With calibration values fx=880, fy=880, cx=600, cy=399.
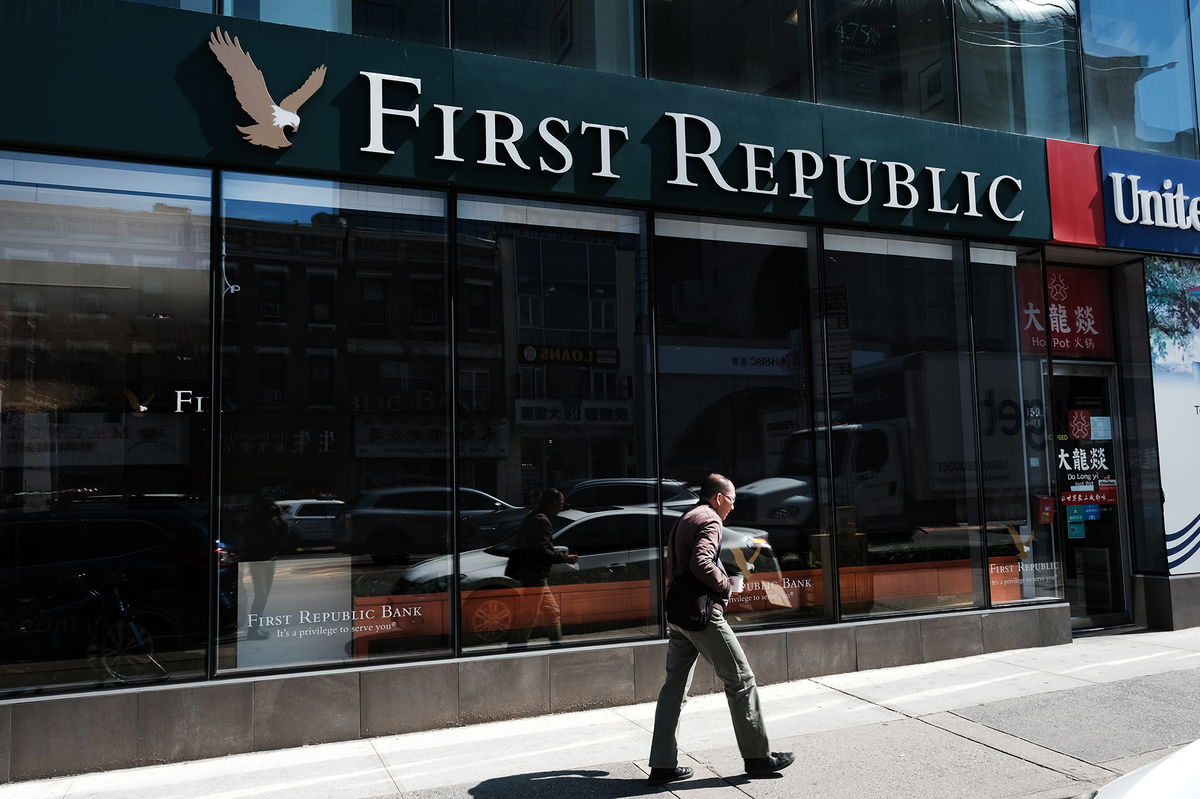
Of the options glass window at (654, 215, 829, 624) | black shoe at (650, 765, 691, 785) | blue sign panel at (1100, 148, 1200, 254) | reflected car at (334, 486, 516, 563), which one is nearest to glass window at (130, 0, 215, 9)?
reflected car at (334, 486, 516, 563)

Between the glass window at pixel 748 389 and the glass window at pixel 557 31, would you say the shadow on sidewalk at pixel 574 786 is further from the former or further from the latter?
the glass window at pixel 557 31

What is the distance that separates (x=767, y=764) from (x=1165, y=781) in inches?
111

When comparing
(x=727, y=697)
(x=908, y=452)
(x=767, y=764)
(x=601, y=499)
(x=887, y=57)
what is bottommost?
(x=767, y=764)

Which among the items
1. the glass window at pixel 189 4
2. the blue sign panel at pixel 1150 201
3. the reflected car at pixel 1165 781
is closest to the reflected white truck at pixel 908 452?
the blue sign panel at pixel 1150 201

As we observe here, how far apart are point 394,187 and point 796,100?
13.7 feet

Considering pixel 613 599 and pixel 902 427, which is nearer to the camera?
pixel 613 599

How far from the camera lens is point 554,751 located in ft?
20.9

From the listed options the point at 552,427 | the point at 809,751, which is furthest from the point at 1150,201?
the point at 809,751

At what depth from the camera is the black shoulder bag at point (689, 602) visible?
5574 millimetres

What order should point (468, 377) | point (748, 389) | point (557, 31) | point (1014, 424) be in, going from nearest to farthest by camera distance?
point (468, 377), point (557, 31), point (748, 389), point (1014, 424)

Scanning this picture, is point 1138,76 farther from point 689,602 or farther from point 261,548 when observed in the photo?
point 261,548

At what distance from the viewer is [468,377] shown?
24.8 ft

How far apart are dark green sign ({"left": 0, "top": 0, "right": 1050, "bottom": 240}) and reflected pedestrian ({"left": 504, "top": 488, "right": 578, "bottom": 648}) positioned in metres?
2.83

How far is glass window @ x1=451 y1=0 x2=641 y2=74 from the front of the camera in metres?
7.81
